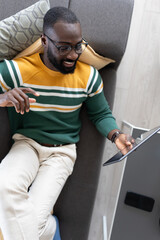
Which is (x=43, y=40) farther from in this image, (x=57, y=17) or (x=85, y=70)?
(x=85, y=70)

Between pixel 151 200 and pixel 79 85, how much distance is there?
2.23ft

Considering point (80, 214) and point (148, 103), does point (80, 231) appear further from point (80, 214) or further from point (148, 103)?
point (148, 103)

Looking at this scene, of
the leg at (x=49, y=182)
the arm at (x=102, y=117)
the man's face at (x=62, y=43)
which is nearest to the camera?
the man's face at (x=62, y=43)

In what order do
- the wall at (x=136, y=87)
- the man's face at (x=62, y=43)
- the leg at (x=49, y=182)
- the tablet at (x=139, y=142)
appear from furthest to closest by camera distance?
the wall at (x=136, y=87)
the leg at (x=49, y=182)
the man's face at (x=62, y=43)
the tablet at (x=139, y=142)

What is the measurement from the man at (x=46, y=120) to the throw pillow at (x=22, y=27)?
10 cm

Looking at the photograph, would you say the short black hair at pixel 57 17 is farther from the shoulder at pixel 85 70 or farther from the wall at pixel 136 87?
the wall at pixel 136 87

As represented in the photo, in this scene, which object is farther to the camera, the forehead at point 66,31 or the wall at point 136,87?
the wall at point 136,87

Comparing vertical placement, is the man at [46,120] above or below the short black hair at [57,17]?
below

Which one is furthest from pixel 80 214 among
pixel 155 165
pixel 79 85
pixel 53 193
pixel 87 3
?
pixel 87 3

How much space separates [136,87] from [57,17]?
92cm

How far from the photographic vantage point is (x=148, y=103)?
1.99 meters

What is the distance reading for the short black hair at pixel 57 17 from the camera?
124 cm

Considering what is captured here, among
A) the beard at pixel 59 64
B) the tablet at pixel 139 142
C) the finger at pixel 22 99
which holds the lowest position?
the tablet at pixel 139 142

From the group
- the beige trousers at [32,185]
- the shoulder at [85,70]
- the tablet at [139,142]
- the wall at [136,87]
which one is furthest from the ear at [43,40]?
the wall at [136,87]
